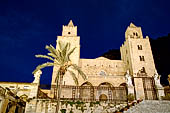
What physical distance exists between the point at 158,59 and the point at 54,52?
121ft

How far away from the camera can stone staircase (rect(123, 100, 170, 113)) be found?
1084 centimetres

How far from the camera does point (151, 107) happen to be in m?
11.6

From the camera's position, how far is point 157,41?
4722 cm

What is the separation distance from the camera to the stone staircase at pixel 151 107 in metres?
10.8

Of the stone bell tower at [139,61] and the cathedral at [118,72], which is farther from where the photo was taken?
the stone bell tower at [139,61]

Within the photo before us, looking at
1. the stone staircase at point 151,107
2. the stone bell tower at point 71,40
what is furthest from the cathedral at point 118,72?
the stone staircase at point 151,107

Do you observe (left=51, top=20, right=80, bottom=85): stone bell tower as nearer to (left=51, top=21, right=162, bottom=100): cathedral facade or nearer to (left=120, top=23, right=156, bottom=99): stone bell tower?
(left=51, top=21, right=162, bottom=100): cathedral facade

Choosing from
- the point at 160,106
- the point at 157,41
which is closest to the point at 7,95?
the point at 160,106

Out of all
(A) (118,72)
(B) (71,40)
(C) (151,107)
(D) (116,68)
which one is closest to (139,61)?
(A) (118,72)

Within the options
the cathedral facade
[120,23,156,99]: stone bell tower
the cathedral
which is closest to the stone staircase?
the cathedral

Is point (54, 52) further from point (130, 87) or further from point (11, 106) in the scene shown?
point (130, 87)

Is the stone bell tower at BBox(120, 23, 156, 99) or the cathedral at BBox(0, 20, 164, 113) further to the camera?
the stone bell tower at BBox(120, 23, 156, 99)

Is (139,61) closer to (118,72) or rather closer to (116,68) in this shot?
(118,72)

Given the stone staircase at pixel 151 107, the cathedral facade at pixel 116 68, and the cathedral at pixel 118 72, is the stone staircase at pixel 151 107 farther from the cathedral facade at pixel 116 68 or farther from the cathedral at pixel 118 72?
the cathedral facade at pixel 116 68
